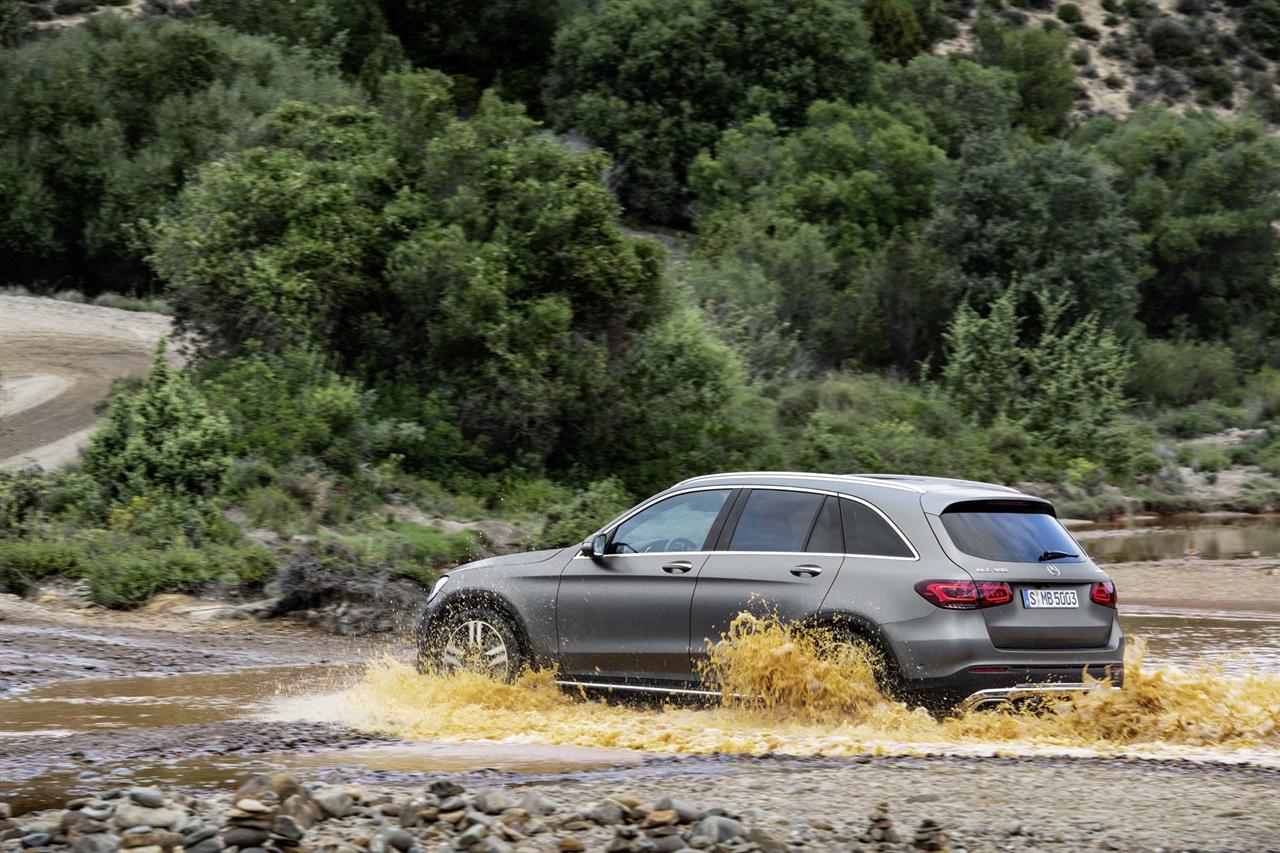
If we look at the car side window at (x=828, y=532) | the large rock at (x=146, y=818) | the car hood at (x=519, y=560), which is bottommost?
the large rock at (x=146, y=818)

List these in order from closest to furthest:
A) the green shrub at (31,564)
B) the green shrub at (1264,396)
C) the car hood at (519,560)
Answer: the car hood at (519,560), the green shrub at (31,564), the green shrub at (1264,396)

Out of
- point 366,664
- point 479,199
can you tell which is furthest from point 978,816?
point 479,199

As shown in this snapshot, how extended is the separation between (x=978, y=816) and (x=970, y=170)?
4346 centimetres

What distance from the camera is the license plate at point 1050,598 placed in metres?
9.43

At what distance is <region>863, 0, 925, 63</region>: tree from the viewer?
8069 cm

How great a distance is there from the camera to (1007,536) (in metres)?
9.66

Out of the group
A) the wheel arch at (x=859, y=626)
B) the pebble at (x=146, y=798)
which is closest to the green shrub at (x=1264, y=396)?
the wheel arch at (x=859, y=626)

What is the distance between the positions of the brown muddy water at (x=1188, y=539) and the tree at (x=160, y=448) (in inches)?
557

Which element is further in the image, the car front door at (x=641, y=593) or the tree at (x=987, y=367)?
the tree at (x=987, y=367)

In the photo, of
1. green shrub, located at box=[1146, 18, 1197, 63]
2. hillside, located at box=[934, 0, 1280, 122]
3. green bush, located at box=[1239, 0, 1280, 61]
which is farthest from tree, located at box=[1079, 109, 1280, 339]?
green bush, located at box=[1239, 0, 1280, 61]

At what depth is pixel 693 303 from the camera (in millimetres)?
40844

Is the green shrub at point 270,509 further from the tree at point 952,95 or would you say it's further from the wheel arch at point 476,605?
the tree at point 952,95

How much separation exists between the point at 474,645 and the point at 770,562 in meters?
2.22

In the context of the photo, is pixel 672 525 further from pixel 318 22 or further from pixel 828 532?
pixel 318 22
